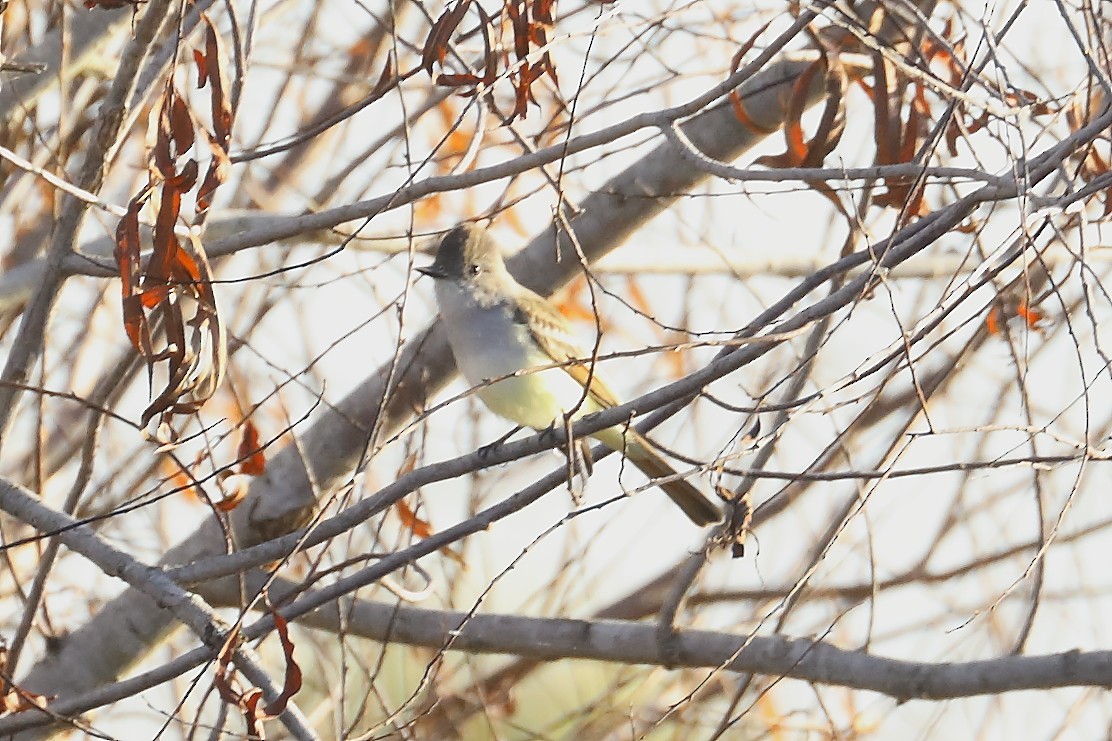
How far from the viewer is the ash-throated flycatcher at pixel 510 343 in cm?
528

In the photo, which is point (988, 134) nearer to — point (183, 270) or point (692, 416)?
point (183, 270)

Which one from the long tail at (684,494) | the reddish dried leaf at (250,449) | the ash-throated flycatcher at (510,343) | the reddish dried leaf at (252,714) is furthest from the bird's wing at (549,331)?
the reddish dried leaf at (252,714)

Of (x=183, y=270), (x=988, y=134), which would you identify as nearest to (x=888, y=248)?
(x=988, y=134)

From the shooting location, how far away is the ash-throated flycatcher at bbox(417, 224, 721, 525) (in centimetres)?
528

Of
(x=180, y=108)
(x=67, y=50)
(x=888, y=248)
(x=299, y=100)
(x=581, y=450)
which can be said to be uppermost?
(x=299, y=100)

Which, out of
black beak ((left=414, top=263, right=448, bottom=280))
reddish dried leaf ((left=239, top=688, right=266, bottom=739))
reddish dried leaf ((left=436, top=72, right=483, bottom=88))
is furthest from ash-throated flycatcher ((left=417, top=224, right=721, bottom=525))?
reddish dried leaf ((left=239, top=688, right=266, bottom=739))

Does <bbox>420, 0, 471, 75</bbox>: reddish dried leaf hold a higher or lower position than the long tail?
lower

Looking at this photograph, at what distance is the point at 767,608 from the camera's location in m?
5.32

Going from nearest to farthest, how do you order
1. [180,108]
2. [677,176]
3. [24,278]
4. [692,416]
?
[180,108] → [24,278] → [677,176] → [692,416]

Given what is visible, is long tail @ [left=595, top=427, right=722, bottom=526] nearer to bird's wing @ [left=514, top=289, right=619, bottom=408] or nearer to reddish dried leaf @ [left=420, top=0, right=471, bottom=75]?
bird's wing @ [left=514, top=289, right=619, bottom=408]

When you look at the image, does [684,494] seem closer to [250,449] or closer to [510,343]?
[510,343]

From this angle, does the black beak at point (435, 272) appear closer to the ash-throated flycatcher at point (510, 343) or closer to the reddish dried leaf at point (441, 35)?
the ash-throated flycatcher at point (510, 343)

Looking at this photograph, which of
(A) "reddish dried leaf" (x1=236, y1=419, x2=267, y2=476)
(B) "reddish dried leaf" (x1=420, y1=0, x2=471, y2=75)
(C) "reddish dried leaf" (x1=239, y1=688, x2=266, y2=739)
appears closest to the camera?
(C) "reddish dried leaf" (x1=239, y1=688, x2=266, y2=739)

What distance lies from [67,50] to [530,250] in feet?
5.70
